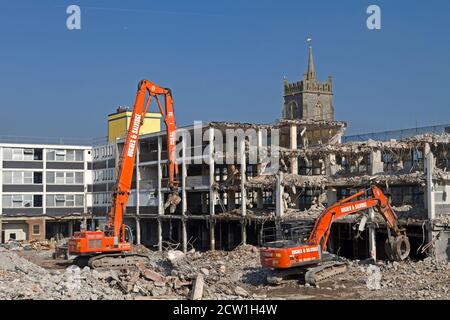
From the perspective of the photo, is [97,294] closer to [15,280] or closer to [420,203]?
[15,280]

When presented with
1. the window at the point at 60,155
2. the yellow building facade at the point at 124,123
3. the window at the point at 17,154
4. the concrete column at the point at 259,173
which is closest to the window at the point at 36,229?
the window at the point at 17,154

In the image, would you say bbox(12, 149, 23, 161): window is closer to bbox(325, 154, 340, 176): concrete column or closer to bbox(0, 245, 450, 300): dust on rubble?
bbox(0, 245, 450, 300): dust on rubble

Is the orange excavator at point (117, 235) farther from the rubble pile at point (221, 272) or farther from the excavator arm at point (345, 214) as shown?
the excavator arm at point (345, 214)

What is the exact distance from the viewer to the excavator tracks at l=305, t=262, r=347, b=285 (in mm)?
30375

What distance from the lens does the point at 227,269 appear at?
3616 cm

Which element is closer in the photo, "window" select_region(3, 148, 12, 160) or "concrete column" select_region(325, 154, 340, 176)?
"concrete column" select_region(325, 154, 340, 176)

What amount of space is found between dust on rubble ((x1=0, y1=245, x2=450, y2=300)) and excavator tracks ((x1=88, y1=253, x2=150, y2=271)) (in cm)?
237

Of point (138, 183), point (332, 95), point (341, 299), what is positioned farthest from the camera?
point (332, 95)

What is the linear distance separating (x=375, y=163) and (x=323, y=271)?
1248 cm

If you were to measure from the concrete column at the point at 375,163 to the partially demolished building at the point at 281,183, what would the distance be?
0.06 m

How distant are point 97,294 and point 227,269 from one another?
38.2 feet

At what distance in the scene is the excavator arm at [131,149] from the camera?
3888cm

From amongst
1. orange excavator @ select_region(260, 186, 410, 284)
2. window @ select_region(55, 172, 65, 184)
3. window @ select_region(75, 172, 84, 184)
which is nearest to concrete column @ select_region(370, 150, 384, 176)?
orange excavator @ select_region(260, 186, 410, 284)

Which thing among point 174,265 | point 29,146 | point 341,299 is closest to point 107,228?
point 174,265
